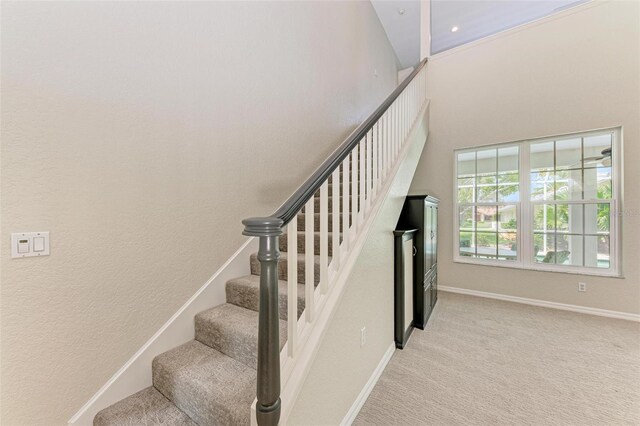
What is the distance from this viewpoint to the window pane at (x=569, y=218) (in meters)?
3.34

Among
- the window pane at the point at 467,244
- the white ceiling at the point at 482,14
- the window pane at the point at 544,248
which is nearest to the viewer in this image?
the window pane at the point at 544,248

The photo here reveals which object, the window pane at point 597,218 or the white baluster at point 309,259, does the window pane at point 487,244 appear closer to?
the window pane at point 597,218

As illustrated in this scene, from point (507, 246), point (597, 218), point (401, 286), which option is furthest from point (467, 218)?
point (401, 286)

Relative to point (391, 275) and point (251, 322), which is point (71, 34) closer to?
point (251, 322)

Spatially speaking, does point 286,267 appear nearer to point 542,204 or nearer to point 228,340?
point 228,340

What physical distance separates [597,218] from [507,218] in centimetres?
92

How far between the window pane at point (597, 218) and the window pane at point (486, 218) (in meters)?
0.97

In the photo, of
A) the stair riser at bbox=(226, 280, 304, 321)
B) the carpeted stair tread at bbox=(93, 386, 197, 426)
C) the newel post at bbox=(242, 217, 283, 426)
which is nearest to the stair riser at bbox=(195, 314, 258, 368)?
the stair riser at bbox=(226, 280, 304, 321)

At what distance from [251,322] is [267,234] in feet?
3.13

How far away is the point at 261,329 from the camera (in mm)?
943

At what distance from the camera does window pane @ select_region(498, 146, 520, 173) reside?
373cm

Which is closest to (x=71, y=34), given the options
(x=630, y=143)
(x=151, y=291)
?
(x=151, y=291)

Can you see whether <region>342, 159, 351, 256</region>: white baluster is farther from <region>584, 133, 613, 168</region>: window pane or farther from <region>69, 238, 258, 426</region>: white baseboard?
<region>584, 133, 613, 168</region>: window pane

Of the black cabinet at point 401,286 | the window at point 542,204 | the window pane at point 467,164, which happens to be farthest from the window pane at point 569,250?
the black cabinet at point 401,286
